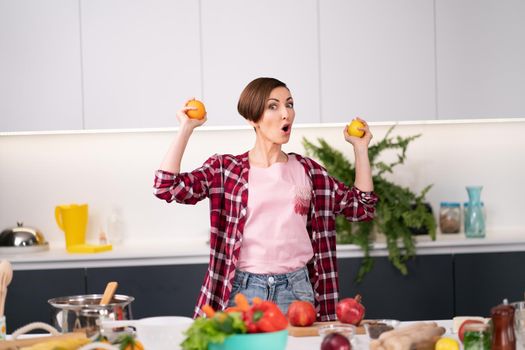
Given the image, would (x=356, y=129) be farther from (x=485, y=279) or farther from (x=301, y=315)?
(x=485, y=279)

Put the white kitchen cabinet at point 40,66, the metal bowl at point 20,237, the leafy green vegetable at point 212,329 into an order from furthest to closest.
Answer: the white kitchen cabinet at point 40,66 < the metal bowl at point 20,237 < the leafy green vegetable at point 212,329

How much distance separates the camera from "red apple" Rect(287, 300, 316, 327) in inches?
92.2

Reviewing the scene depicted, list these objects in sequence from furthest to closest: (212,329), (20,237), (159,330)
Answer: (20,237)
(159,330)
(212,329)

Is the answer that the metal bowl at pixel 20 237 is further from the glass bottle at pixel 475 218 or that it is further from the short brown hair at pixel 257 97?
the glass bottle at pixel 475 218

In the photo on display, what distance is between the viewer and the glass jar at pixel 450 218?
4.71m

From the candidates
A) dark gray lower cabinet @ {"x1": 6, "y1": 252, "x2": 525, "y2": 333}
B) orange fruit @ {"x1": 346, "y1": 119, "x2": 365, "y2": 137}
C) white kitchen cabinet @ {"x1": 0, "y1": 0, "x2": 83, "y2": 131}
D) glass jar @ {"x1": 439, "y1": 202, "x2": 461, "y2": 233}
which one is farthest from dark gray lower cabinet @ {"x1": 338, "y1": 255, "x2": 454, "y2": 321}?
white kitchen cabinet @ {"x1": 0, "y1": 0, "x2": 83, "y2": 131}

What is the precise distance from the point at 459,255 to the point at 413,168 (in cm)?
77

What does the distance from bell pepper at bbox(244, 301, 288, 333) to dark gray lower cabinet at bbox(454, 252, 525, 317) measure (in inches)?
108

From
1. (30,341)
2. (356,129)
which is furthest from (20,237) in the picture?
(30,341)

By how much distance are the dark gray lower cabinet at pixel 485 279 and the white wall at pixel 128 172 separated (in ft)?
2.13

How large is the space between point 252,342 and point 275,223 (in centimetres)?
111

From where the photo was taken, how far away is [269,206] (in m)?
2.88

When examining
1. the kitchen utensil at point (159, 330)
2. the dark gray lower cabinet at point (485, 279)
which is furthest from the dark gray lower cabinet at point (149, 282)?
the kitchen utensil at point (159, 330)

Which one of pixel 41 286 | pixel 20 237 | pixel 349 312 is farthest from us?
pixel 20 237
